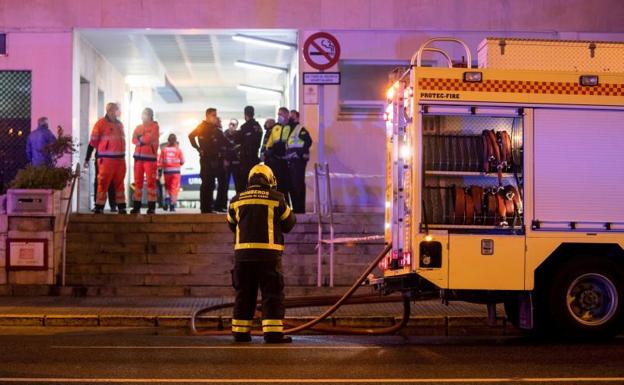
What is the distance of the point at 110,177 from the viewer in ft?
52.5

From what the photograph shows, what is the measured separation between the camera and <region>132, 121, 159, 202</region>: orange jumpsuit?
16250 mm

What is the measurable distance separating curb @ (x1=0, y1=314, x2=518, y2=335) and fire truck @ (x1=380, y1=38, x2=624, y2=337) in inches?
57.9

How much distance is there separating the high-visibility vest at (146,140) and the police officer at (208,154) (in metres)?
0.64

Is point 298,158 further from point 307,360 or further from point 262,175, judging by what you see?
point 307,360

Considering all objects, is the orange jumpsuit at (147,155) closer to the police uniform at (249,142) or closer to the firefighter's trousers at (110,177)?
the firefighter's trousers at (110,177)

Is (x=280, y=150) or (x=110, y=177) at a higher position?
(x=280, y=150)

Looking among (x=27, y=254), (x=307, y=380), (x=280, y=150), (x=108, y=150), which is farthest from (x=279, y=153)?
(x=307, y=380)

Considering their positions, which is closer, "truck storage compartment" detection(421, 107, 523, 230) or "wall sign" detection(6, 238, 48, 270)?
"truck storage compartment" detection(421, 107, 523, 230)

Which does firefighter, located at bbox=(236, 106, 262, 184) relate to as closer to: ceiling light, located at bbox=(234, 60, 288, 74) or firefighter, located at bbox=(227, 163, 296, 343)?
ceiling light, located at bbox=(234, 60, 288, 74)

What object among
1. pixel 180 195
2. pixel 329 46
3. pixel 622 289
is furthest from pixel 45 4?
pixel 622 289

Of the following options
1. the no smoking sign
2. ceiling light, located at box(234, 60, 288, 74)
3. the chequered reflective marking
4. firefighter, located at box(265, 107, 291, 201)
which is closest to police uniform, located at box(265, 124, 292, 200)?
firefighter, located at box(265, 107, 291, 201)

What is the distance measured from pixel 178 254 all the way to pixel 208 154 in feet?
7.10

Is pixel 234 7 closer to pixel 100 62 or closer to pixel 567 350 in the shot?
pixel 100 62

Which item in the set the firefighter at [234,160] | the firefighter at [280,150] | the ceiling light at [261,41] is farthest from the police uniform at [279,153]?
the ceiling light at [261,41]
